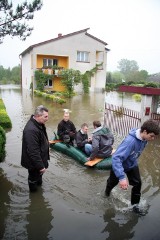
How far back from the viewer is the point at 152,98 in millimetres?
10336

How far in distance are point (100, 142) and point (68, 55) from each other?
2619 cm

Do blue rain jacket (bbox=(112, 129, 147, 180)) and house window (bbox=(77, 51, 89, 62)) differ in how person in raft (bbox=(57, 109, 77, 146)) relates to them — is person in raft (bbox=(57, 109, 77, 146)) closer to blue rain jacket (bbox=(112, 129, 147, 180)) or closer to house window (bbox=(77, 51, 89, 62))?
blue rain jacket (bbox=(112, 129, 147, 180))

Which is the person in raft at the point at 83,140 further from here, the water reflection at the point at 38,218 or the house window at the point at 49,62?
the house window at the point at 49,62

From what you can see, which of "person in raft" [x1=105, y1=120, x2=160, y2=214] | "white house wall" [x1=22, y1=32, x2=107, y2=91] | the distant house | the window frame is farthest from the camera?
the window frame

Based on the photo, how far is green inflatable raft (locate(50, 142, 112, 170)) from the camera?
21.7 ft

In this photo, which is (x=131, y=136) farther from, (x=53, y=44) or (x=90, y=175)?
(x=53, y=44)

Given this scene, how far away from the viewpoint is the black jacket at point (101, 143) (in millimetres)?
6529

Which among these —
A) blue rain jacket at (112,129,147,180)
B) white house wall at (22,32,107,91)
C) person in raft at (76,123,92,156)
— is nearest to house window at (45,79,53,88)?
white house wall at (22,32,107,91)

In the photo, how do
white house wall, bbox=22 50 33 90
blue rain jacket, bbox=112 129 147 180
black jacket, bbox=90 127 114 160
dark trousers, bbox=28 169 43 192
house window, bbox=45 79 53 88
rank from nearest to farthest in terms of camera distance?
1. blue rain jacket, bbox=112 129 147 180
2. dark trousers, bbox=28 169 43 192
3. black jacket, bbox=90 127 114 160
4. house window, bbox=45 79 53 88
5. white house wall, bbox=22 50 33 90

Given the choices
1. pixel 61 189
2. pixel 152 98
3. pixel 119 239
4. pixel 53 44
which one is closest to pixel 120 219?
pixel 119 239

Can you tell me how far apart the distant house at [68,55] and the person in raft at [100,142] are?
79.2 feet

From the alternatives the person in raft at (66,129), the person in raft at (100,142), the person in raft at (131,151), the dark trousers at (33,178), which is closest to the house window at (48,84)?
the person in raft at (66,129)

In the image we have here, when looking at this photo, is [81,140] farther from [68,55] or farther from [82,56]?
[82,56]

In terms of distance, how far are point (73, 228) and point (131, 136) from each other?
200 cm
